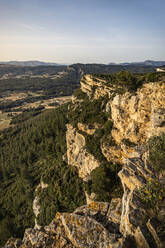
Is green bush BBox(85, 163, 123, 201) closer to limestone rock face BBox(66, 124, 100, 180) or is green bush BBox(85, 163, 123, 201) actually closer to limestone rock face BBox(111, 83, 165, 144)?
limestone rock face BBox(66, 124, 100, 180)

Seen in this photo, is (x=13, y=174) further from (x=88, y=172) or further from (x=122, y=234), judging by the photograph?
(x=122, y=234)

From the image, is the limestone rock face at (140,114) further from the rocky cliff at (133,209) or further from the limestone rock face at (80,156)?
the limestone rock face at (80,156)

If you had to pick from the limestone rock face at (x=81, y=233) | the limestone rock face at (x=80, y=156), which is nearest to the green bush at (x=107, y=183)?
the limestone rock face at (x=80, y=156)

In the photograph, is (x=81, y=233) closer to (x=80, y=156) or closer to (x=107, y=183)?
(x=107, y=183)

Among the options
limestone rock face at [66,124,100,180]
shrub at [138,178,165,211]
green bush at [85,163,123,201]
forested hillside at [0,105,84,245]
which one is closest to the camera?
shrub at [138,178,165,211]

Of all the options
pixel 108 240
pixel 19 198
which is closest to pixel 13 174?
pixel 19 198

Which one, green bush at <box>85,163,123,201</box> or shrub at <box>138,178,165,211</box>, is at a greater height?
shrub at <box>138,178,165,211</box>

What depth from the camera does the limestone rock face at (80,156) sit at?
1719 inches

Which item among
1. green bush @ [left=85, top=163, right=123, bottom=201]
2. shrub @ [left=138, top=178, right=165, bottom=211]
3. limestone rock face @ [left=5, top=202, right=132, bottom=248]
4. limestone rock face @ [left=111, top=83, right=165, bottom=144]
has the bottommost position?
green bush @ [left=85, top=163, right=123, bottom=201]

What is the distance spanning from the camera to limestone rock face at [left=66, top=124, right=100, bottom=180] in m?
43.7

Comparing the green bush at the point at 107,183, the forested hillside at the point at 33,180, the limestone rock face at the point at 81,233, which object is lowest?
the forested hillside at the point at 33,180

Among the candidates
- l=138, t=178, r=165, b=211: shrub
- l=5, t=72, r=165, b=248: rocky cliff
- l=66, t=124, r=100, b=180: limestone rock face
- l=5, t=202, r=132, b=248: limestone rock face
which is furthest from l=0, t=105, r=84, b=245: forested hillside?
l=138, t=178, r=165, b=211: shrub

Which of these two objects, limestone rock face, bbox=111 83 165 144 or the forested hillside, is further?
the forested hillside

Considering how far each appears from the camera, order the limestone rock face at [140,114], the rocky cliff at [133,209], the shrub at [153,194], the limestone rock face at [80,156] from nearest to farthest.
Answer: the rocky cliff at [133,209] < the shrub at [153,194] < the limestone rock face at [140,114] < the limestone rock face at [80,156]
